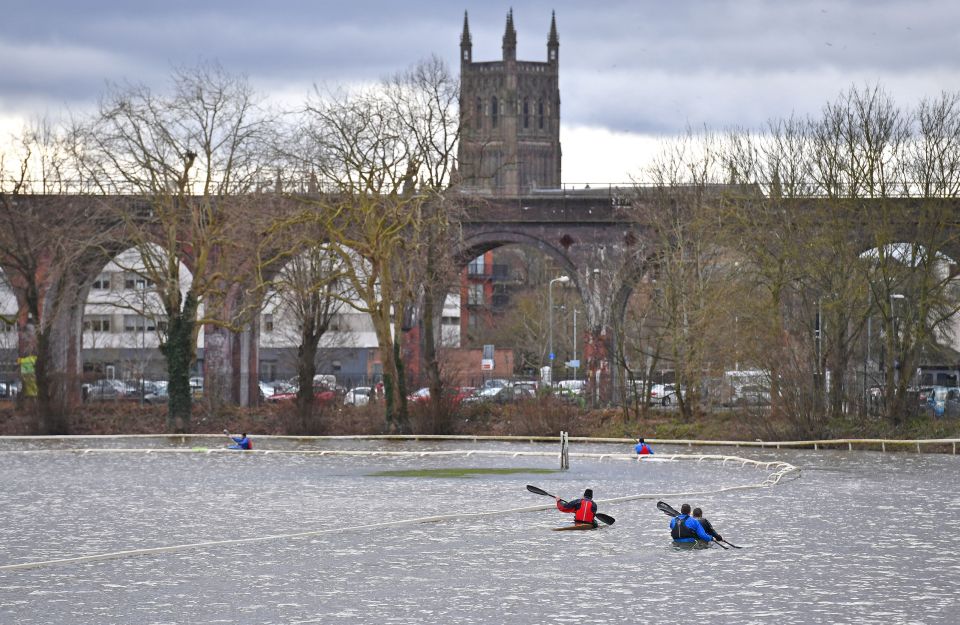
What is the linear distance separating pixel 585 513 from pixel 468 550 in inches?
123

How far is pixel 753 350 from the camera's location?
47875 mm

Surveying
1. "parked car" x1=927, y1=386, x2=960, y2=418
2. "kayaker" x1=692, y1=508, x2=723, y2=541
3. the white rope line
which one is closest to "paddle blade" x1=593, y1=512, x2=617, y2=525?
"kayaker" x1=692, y1=508, x2=723, y2=541

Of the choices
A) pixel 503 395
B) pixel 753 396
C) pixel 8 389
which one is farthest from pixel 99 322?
pixel 753 396

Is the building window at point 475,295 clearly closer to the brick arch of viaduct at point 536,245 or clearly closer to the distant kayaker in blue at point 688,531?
the brick arch of viaduct at point 536,245

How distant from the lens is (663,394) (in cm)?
6225

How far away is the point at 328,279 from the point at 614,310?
10625 mm

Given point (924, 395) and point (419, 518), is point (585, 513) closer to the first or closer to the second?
point (419, 518)

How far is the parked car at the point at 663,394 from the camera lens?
58575 millimetres

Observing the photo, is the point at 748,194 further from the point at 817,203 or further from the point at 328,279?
the point at 328,279

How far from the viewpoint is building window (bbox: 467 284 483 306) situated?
11188 centimetres

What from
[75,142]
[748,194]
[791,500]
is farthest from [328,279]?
[791,500]

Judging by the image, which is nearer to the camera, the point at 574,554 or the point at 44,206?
the point at 574,554

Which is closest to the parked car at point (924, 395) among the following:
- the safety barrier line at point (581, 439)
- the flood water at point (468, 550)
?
the safety barrier line at point (581, 439)

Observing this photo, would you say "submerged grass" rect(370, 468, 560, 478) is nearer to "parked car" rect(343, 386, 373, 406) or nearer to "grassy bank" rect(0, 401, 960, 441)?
"grassy bank" rect(0, 401, 960, 441)
